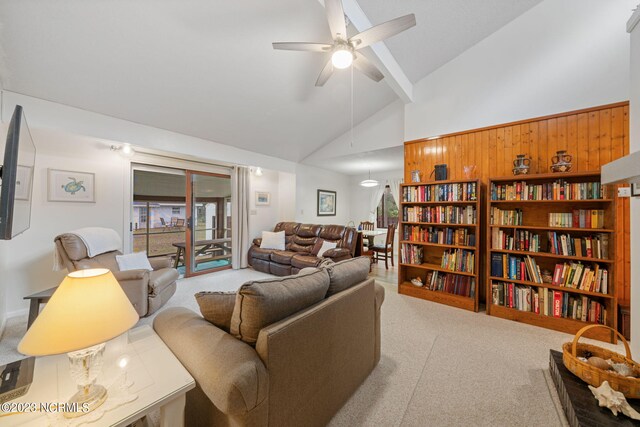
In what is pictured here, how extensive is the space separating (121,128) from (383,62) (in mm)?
3413

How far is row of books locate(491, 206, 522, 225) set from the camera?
9.12 ft

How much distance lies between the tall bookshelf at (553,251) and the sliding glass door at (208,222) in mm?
4627

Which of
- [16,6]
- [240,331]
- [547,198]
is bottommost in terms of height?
[240,331]

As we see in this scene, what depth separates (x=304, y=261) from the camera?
13.5 feet

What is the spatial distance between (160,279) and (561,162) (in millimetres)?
4629

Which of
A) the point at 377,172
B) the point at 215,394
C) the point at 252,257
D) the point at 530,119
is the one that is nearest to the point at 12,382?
the point at 215,394

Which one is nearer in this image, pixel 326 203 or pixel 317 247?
pixel 317 247

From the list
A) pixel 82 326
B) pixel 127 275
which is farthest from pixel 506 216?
pixel 127 275

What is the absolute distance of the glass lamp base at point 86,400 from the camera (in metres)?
0.81

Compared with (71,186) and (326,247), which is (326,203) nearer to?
(326,247)

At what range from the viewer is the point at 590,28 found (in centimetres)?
256

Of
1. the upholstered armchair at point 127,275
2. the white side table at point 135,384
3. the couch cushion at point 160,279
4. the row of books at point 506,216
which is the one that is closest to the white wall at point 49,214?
the upholstered armchair at point 127,275

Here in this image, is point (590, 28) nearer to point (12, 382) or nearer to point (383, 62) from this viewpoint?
point (383, 62)

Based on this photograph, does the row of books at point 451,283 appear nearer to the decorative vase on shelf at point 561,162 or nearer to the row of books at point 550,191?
the row of books at point 550,191
